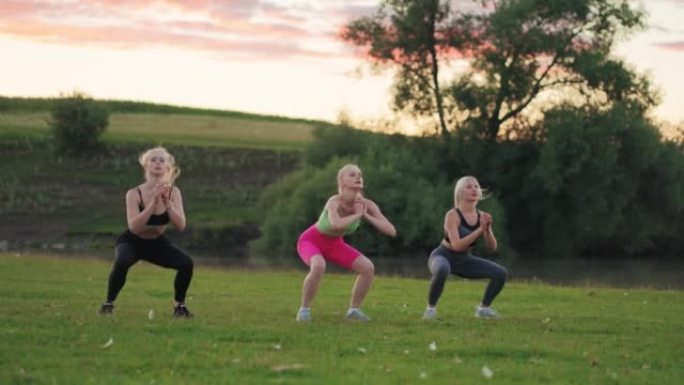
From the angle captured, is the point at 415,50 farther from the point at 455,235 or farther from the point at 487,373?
the point at 487,373

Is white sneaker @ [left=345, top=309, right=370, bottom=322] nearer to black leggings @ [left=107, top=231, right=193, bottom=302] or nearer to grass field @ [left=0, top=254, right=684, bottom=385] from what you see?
grass field @ [left=0, top=254, right=684, bottom=385]

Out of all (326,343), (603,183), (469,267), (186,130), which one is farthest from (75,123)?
(326,343)

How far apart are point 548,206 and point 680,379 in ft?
181

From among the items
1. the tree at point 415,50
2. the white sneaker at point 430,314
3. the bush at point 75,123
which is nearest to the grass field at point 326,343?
the white sneaker at point 430,314

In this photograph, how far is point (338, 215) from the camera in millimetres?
16938

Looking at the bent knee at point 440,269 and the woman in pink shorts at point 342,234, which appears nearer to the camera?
the woman in pink shorts at point 342,234

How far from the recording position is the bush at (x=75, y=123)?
→ 3625 inches

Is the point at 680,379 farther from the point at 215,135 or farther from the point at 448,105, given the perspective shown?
the point at 215,135

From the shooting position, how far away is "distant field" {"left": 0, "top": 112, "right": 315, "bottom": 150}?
10000cm

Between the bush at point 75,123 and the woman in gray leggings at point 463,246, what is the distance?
3013 inches

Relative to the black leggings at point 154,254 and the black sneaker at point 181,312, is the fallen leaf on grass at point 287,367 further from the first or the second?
the black sneaker at point 181,312

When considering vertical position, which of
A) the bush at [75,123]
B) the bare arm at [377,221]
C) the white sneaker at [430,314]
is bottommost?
the white sneaker at [430,314]

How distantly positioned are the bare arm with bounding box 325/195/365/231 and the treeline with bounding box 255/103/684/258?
44752 mm

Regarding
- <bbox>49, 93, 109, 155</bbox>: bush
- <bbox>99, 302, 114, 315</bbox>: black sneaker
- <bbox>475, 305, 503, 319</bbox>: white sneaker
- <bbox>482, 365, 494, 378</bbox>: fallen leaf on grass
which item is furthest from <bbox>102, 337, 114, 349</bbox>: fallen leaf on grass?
<bbox>49, 93, 109, 155</bbox>: bush
